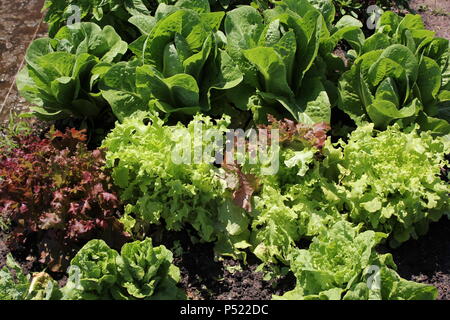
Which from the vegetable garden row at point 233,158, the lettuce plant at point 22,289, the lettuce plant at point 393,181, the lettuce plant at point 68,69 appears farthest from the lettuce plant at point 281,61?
the lettuce plant at point 22,289

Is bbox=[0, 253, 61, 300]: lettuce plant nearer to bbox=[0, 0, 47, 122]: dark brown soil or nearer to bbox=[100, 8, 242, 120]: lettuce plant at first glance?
bbox=[100, 8, 242, 120]: lettuce plant

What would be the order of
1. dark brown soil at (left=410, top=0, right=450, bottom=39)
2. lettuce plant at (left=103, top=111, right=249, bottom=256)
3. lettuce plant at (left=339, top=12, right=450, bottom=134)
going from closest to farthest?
lettuce plant at (left=103, top=111, right=249, bottom=256) < lettuce plant at (left=339, top=12, right=450, bottom=134) < dark brown soil at (left=410, top=0, right=450, bottom=39)

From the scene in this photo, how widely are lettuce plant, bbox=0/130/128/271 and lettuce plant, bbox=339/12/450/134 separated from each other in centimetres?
208

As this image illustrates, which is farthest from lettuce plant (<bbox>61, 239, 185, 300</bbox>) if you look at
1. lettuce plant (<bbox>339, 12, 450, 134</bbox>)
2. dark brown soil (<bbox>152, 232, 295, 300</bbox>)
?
lettuce plant (<bbox>339, 12, 450, 134</bbox>)

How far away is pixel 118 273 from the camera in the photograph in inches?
142

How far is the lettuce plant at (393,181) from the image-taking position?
12.8 feet

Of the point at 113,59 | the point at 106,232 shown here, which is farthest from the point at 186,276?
the point at 113,59

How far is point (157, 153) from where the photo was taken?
4023 millimetres

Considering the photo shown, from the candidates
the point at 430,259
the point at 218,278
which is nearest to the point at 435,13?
the point at 430,259

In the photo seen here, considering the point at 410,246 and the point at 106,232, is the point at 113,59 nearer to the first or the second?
the point at 106,232

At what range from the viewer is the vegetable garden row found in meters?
3.62

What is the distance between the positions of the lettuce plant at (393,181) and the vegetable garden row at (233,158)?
0.02m

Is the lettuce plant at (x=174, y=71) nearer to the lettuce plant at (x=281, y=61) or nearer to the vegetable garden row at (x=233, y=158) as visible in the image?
the vegetable garden row at (x=233, y=158)

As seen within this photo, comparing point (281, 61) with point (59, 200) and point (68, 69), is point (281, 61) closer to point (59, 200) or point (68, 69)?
point (68, 69)
